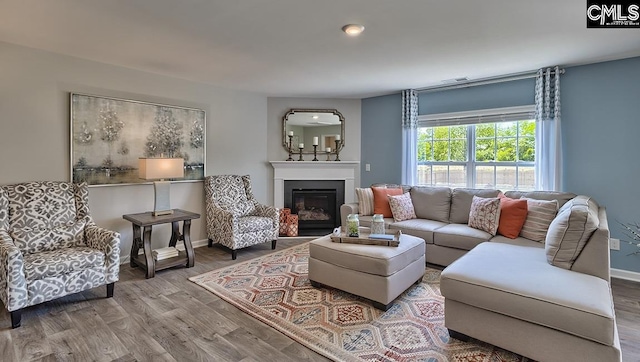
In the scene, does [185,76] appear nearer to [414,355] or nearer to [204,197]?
[204,197]

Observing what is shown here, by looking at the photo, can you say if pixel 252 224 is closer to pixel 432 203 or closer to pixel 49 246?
pixel 49 246

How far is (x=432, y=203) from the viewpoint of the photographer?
4262mm

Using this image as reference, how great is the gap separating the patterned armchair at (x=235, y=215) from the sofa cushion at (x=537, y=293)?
260 centimetres

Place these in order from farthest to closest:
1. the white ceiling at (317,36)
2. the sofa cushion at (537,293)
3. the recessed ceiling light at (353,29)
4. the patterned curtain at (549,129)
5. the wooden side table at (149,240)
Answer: the patterned curtain at (549,129) → the wooden side table at (149,240) → the recessed ceiling light at (353,29) → the white ceiling at (317,36) → the sofa cushion at (537,293)

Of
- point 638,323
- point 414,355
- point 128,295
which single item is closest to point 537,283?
point 414,355

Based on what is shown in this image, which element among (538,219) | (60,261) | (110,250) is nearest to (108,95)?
(110,250)

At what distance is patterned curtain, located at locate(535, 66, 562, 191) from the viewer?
3689 mm

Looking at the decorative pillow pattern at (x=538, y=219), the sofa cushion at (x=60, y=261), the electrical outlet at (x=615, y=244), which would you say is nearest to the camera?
the sofa cushion at (x=60, y=261)

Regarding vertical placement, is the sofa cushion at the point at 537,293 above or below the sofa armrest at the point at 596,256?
below

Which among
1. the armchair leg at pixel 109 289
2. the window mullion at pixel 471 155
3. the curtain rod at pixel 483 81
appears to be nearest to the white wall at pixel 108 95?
the armchair leg at pixel 109 289

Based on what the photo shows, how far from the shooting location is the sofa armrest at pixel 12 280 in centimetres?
228

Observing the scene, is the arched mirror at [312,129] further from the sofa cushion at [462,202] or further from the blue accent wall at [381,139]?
the sofa cushion at [462,202]

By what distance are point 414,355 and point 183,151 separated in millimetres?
3695

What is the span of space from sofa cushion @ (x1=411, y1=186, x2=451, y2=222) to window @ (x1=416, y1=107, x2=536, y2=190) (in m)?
0.54
